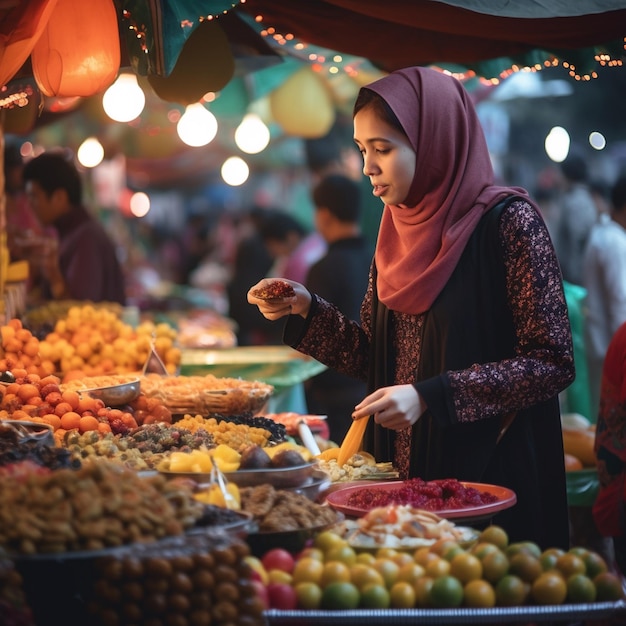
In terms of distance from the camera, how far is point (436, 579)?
2.56 meters

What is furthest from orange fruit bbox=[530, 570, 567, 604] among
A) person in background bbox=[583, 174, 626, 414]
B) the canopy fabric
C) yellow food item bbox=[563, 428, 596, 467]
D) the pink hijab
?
person in background bbox=[583, 174, 626, 414]

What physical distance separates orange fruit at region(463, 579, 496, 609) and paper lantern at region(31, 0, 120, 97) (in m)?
2.73

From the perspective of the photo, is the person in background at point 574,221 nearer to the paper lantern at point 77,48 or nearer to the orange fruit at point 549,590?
the paper lantern at point 77,48

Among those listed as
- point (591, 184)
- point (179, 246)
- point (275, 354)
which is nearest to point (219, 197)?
point (179, 246)

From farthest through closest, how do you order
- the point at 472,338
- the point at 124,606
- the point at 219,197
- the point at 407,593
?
1. the point at 219,197
2. the point at 472,338
3. the point at 407,593
4. the point at 124,606

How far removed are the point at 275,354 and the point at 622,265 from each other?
2873 millimetres

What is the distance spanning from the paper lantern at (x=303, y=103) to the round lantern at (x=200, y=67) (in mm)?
3994

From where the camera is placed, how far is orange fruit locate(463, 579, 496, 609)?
2521 millimetres

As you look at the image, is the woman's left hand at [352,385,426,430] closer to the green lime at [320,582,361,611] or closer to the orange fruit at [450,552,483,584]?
the orange fruit at [450,552,483,584]

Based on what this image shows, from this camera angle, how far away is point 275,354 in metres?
8.30

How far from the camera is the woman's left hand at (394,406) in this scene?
333 cm

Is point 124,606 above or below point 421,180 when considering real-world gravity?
below

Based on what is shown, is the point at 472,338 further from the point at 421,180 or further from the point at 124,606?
the point at 124,606

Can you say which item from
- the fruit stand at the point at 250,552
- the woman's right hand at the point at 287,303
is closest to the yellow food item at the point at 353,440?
the fruit stand at the point at 250,552
